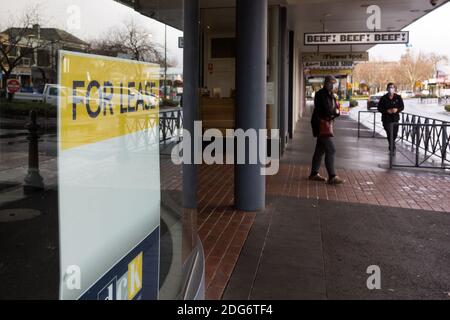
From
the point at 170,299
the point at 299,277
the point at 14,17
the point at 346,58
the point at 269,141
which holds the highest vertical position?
the point at 346,58

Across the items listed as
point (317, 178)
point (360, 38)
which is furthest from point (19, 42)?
point (360, 38)

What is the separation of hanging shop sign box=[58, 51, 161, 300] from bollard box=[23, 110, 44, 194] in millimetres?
181

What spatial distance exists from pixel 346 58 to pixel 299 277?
13.6m

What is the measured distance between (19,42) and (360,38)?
31.1 ft

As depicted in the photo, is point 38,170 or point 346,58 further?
point 346,58

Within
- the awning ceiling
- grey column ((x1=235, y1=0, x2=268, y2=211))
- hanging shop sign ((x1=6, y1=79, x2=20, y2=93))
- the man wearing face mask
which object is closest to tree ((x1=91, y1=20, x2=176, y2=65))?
hanging shop sign ((x1=6, y1=79, x2=20, y2=93))

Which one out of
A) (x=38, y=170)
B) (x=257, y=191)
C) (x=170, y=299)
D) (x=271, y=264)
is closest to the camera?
(x=38, y=170)

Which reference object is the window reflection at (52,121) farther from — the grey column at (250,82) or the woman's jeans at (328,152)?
the woman's jeans at (328,152)

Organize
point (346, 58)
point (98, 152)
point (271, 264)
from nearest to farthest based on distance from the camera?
point (98, 152) < point (271, 264) < point (346, 58)

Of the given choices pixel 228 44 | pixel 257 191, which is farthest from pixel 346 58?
pixel 257 191

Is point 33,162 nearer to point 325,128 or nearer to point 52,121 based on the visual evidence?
point 52,121

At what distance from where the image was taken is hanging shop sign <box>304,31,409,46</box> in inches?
390

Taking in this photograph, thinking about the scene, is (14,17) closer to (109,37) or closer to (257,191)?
(109,37)

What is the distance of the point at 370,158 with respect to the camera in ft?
36.3
